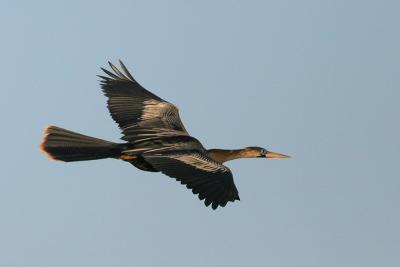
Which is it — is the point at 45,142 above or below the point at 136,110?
below

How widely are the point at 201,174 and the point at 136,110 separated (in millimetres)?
3951

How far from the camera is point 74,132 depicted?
17484mm

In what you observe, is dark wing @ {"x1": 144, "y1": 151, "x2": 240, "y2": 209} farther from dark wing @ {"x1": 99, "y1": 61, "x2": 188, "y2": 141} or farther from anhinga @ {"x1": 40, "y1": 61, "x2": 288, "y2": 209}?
dark wing @ {"x1": 99, "y1": 61, "x2": 188, "y2": 141}

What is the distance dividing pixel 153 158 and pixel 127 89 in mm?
3946

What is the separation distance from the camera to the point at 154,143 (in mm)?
16656

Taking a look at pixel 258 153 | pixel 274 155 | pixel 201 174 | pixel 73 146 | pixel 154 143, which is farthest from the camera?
pixel 274 155

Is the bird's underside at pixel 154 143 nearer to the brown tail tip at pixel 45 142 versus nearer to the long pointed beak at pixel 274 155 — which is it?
the brown tail tip at pixel 45 142

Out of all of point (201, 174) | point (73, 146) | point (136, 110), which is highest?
point (136, 110)

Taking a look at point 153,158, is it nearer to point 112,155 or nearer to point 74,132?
point 112,155

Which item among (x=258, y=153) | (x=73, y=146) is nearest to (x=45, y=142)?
(x=73, y=146)

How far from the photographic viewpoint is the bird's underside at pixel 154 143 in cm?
1480

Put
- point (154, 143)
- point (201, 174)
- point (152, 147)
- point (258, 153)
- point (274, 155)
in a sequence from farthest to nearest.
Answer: point (274, 155)
point (258, 153)
point (154, 143)
point (152, 147)
point (201, 174)

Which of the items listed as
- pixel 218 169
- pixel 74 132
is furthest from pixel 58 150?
pixel 218 169

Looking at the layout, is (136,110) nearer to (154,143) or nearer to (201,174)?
(154,143)
